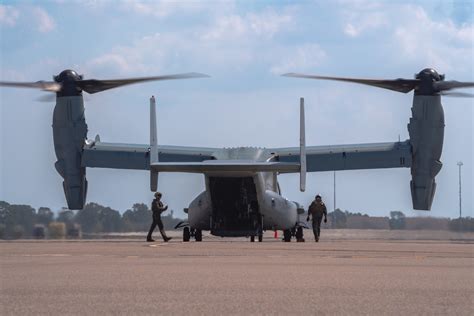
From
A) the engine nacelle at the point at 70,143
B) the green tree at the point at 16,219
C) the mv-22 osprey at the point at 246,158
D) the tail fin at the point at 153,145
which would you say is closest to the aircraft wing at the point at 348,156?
the mv-22 osprey at the point at 246,158

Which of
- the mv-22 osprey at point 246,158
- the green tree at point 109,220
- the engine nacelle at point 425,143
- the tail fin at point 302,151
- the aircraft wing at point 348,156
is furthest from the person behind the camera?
the green tree at point 109,220

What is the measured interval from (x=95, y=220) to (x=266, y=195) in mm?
8215

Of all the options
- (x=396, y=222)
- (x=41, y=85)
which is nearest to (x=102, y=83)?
(x=41, y=85)

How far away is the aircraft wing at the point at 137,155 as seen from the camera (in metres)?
36.6

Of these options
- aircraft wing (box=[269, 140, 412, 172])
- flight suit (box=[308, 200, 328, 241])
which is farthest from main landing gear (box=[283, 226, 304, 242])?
flight suit (box=[308, 200, 328, 241])

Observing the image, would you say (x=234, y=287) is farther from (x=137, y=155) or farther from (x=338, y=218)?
(x=338, y=218)

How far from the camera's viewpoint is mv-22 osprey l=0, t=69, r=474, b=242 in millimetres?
33594

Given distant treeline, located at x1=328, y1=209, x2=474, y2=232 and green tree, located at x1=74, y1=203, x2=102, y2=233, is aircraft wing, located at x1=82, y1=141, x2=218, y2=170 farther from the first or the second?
distant treeline, located at x1=328, y1=209, x2=474, y2=232

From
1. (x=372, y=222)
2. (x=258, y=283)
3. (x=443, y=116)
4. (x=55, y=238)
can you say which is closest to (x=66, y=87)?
(x=55, y=238)

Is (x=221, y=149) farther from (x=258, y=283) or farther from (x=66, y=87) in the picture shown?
(x=258, y=283)

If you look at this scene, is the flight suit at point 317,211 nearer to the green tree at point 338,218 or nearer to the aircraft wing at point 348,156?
the aircraft wing at point 348,156

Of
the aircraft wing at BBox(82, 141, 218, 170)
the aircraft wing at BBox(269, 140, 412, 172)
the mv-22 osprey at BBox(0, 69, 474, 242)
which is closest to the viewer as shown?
the mv-22 osprey at BBox(0, 69, 474, 242)

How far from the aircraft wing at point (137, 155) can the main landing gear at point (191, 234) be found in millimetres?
2973

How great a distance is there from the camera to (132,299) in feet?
27.2
